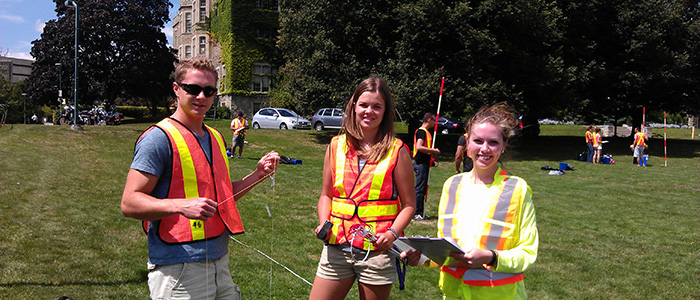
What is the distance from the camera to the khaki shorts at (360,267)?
2807 mm

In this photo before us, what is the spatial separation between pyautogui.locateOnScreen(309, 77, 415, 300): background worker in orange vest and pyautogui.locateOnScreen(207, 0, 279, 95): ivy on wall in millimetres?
39875

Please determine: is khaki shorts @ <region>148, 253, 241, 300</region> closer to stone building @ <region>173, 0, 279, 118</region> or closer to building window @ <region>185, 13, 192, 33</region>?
stone building @ <region>173, 0, 279, 118</region>

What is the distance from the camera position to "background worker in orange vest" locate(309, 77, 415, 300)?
2.81 meters

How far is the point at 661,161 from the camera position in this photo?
80.7 feet

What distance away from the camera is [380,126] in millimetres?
3035

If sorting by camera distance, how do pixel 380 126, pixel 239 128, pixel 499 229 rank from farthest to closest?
pixel 239 128 → pixel 380 126 → pixel 499 229

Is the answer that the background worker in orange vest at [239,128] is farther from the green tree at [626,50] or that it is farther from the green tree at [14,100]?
the green tree at [14,100]

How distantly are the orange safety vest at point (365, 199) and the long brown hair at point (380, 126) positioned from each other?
5cm

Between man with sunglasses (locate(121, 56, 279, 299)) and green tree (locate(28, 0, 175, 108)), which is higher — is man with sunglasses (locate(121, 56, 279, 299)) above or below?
below

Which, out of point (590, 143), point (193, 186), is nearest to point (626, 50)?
point (590, 143)

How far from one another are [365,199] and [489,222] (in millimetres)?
704

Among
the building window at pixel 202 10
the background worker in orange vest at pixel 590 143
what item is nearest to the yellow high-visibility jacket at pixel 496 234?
the background worker in orange vest at pixel 590 143

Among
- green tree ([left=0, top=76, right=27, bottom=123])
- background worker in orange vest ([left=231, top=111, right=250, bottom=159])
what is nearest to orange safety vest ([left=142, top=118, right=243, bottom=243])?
background worker in orange vest ([left=231, top=111, right=250, bottom=159])

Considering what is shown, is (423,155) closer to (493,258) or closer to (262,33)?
(493,258)
